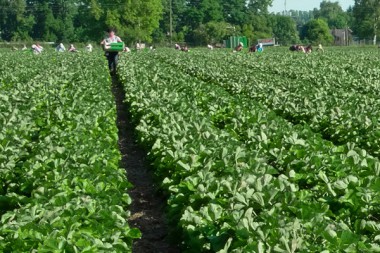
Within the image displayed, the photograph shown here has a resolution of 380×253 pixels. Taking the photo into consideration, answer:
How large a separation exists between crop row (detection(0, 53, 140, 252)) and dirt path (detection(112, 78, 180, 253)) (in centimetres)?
33

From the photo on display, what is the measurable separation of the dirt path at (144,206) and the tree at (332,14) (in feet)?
498

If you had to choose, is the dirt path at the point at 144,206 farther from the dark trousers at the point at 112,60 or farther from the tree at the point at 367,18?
the tree at the point at 367,18

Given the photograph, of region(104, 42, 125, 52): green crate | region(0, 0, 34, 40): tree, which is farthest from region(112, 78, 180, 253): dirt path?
region(0, 0, 34, 40): tree

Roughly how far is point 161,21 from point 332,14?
3222 inches

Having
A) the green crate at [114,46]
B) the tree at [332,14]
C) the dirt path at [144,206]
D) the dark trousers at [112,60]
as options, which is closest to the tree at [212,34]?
the dark trousers at [112,60]

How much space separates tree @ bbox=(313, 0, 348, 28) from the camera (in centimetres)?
15588

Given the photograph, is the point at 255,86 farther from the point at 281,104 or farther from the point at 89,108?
the point at 89,108

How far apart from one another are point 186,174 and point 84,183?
1027 millimetres

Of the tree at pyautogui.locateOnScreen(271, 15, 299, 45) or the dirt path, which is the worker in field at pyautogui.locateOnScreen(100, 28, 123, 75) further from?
the tree at pyautogui.locateOnScreen(271, 15, 299, 45)

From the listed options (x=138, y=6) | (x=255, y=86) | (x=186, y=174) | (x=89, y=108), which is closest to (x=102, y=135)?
(x=89, y=108)

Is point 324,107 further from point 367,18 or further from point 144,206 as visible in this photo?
point 367,18

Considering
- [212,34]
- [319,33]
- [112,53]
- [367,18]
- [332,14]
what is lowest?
[319,33]

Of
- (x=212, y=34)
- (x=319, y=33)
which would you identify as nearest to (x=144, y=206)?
(x=212, y=34)

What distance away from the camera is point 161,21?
108 meters
